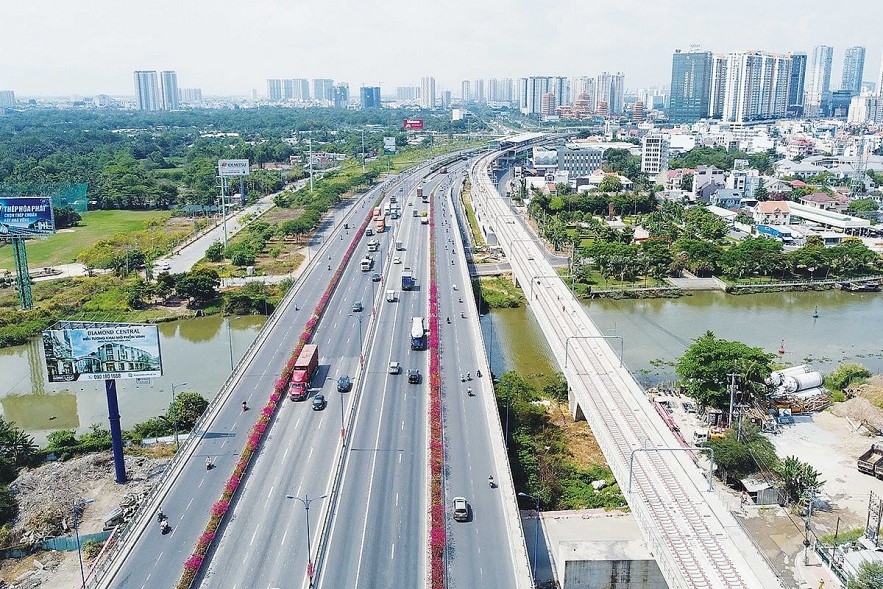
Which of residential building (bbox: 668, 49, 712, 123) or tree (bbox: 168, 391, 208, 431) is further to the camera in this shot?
residential building (bbox: 668, 49, 712, 123)

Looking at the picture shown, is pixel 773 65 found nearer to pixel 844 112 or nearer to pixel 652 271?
pixel 844 112

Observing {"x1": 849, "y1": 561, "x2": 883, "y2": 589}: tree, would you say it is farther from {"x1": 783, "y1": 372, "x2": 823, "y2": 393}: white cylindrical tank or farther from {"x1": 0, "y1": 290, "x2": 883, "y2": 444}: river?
{"x1": 0, "y1": 290, "x2": 883, "y2": 444}: river

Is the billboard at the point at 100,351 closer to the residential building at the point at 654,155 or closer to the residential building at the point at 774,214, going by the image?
the residential building at the point at 774,214

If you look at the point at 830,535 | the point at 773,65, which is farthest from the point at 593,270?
the point at 773,65

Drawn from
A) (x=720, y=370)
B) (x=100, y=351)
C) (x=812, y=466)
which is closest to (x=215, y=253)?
(x=100, y=351)

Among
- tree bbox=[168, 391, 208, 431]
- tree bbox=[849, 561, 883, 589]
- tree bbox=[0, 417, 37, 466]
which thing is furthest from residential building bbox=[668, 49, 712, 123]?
tree bbox=[0, 417, 37, 466]
